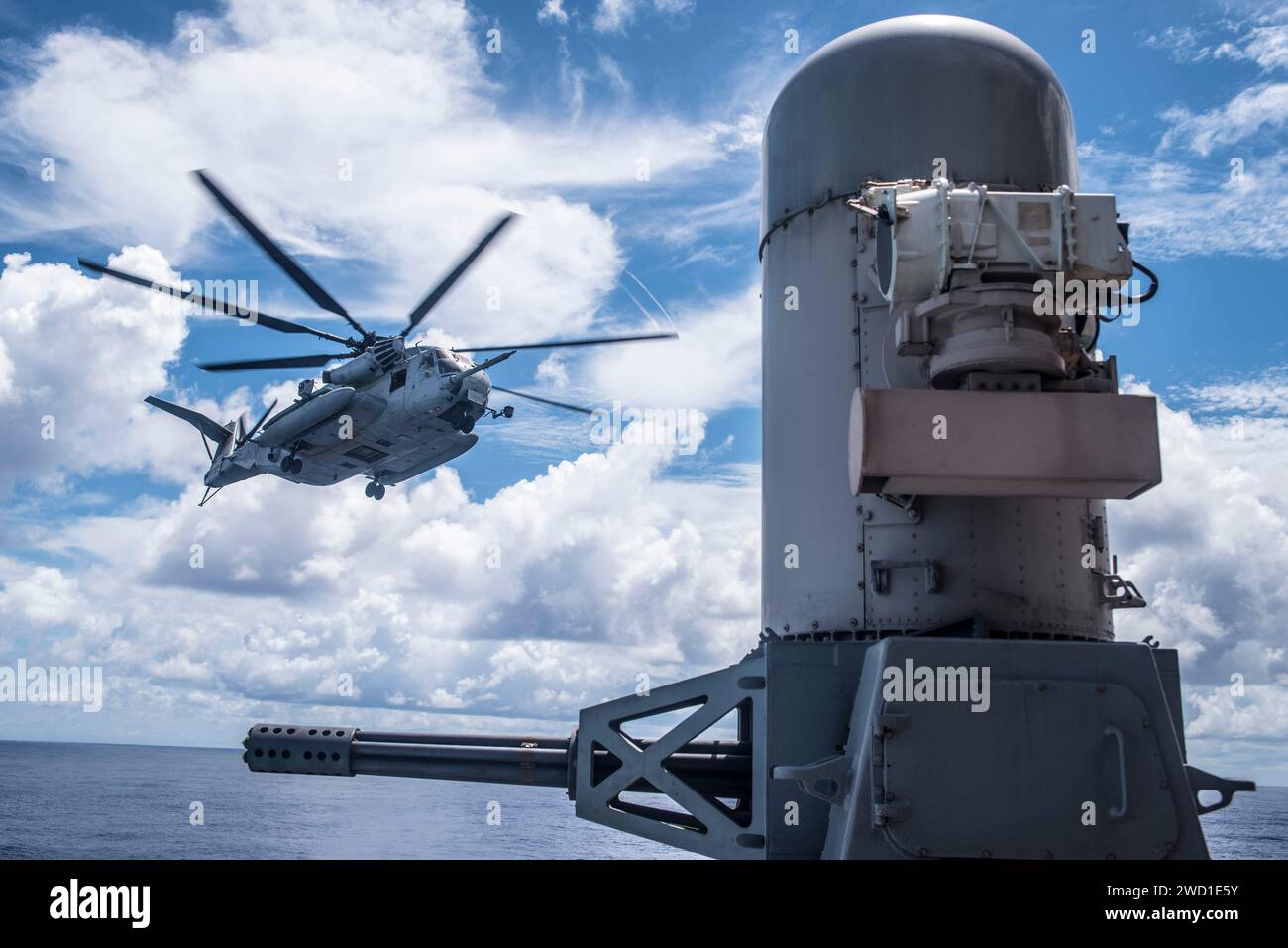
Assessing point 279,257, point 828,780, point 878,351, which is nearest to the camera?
point 828,780

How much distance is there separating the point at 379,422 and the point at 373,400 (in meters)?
0.84

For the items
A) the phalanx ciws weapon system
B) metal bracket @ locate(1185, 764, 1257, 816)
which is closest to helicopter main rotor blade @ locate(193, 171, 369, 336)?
the phalanx ciws weapon system

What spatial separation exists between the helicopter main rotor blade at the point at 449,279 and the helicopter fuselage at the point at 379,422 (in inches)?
48.8

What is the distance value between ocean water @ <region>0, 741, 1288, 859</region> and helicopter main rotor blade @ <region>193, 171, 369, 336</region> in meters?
28.3

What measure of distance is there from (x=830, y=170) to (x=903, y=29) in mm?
1428

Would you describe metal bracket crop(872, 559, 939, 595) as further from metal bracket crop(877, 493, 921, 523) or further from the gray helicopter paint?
the gray helicopter paint

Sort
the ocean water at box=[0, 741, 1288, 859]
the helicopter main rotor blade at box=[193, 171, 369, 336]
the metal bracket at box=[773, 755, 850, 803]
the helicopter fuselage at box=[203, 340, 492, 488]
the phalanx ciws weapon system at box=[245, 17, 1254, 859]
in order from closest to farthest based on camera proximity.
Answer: the phalanx ciws weapon system at box=[245, 17, 1254, 859]
the metal bracket at box=[773, 755, 850, 803]
the helicopter main rotor blade at box=[193, 171, 369, 336]
the helicopter fuselage at box=[203, 340, 492, 488]
the ocean water at box=[0, 741, 1288, 859]

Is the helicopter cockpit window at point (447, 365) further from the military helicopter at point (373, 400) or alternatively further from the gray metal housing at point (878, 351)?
the gray metal housing at point (878, 351)

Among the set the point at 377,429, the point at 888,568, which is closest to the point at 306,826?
the point at 377,429

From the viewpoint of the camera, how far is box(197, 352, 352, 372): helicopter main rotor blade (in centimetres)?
3769

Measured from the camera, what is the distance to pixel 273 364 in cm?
3862

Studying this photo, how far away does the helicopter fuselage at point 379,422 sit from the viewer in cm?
3678

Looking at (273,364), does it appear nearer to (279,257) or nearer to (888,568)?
(279,257)
